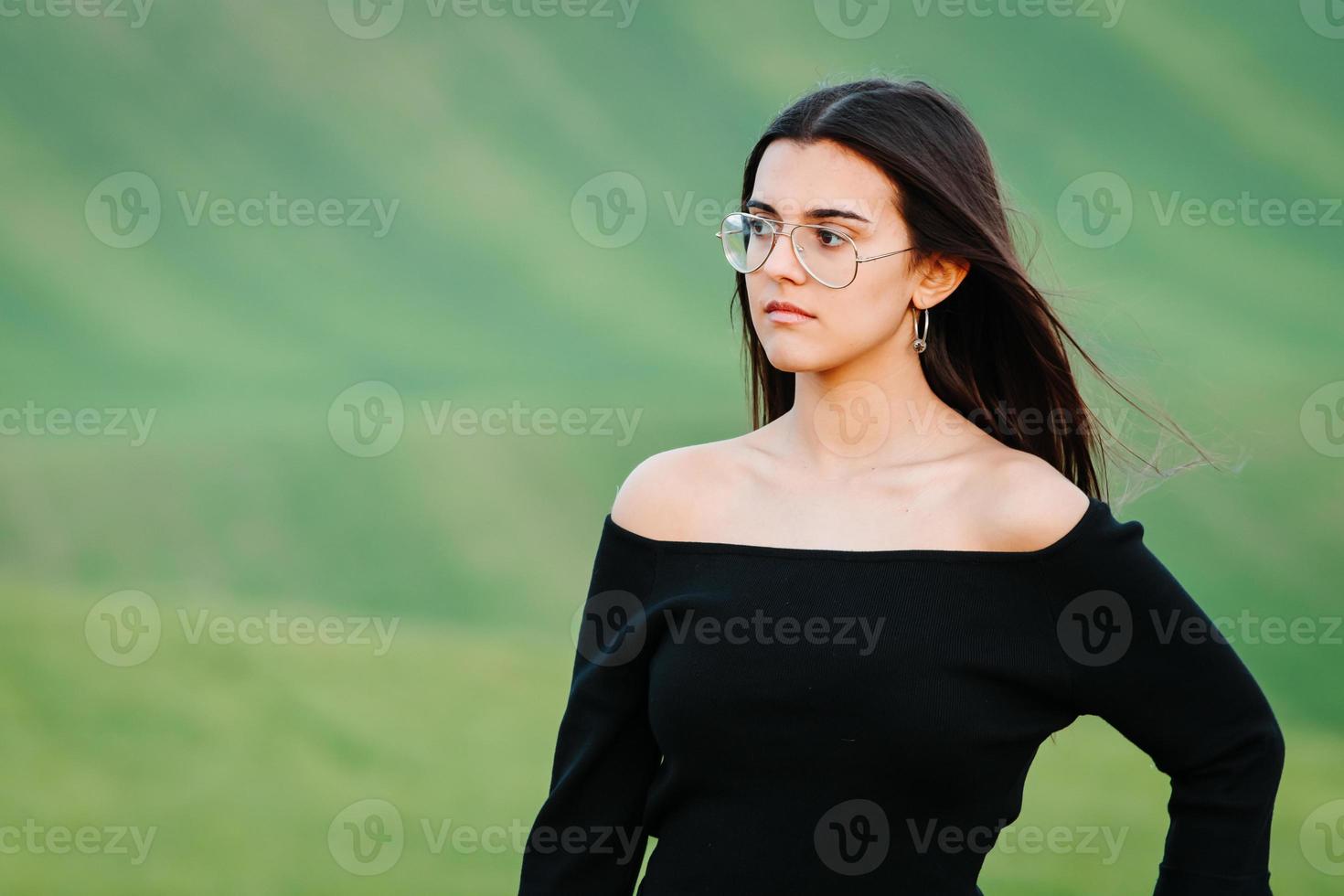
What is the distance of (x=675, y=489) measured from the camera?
232 centimetres

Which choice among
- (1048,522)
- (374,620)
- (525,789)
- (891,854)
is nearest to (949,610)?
(1048,522)

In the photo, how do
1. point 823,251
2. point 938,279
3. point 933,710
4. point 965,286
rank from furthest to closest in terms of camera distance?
point 965,286, point 938,279, point 823,251, point 933,710

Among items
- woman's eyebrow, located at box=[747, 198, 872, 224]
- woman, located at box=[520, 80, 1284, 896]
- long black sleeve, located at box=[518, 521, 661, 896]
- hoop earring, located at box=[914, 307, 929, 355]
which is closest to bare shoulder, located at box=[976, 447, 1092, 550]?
woman, located at box=[520, 80, 1284, 896]

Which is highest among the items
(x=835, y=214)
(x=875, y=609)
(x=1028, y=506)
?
(x=835, y=214)

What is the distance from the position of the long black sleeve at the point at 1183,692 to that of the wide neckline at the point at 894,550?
3cm

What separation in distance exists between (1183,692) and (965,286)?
26.8 inches

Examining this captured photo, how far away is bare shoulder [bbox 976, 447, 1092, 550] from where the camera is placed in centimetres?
206

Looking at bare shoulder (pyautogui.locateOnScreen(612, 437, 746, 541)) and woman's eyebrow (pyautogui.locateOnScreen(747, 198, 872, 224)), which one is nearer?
woman's eyebrow (pyautogui.locateOnScreen(747, 198, 872, 224))

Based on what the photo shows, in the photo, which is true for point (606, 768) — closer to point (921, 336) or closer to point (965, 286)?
point (921, 336)

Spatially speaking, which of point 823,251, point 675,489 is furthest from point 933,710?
point 823,251

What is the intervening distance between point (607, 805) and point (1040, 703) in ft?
2.13

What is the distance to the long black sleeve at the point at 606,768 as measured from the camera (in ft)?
7.47

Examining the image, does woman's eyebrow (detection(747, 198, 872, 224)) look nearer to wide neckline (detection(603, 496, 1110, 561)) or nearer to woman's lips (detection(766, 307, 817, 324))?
woman's lips (detection(766, 307, 817, 324))

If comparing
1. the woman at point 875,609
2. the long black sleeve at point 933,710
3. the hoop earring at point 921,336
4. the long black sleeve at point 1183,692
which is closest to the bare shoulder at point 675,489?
the woman at point 875,609
